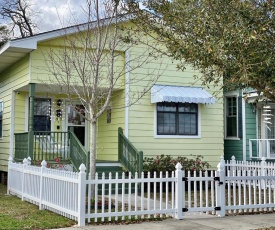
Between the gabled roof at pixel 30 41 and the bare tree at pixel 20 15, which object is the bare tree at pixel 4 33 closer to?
the bare tree at pixel 20 15

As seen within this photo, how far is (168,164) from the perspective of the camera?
15.0 metres

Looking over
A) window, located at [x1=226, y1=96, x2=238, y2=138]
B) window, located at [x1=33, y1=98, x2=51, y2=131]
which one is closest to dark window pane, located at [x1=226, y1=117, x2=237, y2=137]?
window, located at [x1=226, y1=96, x2=238, y2=138]

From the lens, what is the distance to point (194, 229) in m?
8.48

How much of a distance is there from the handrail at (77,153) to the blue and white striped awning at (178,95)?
3402 millimetres

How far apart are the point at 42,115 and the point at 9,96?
1.59m

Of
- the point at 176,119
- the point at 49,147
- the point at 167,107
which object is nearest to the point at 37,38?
the point at 49,147

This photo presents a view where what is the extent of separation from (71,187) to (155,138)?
A: 7.28 m

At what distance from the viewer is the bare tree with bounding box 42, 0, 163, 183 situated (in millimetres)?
10875

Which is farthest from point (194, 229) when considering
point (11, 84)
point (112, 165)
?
point (11, 84)

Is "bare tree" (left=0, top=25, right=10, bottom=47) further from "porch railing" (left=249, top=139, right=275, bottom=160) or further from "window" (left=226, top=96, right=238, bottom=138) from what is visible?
"porch railing" (left=249, top=139, right=275, bottom=160)

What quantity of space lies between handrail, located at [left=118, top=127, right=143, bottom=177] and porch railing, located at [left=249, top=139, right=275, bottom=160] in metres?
5.90

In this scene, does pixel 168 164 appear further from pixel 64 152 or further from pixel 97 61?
pixel 97 61

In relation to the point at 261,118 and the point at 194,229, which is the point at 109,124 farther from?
the point at 194,229

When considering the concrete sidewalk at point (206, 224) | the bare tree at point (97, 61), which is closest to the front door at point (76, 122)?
the bare tree at point (97, 61)
